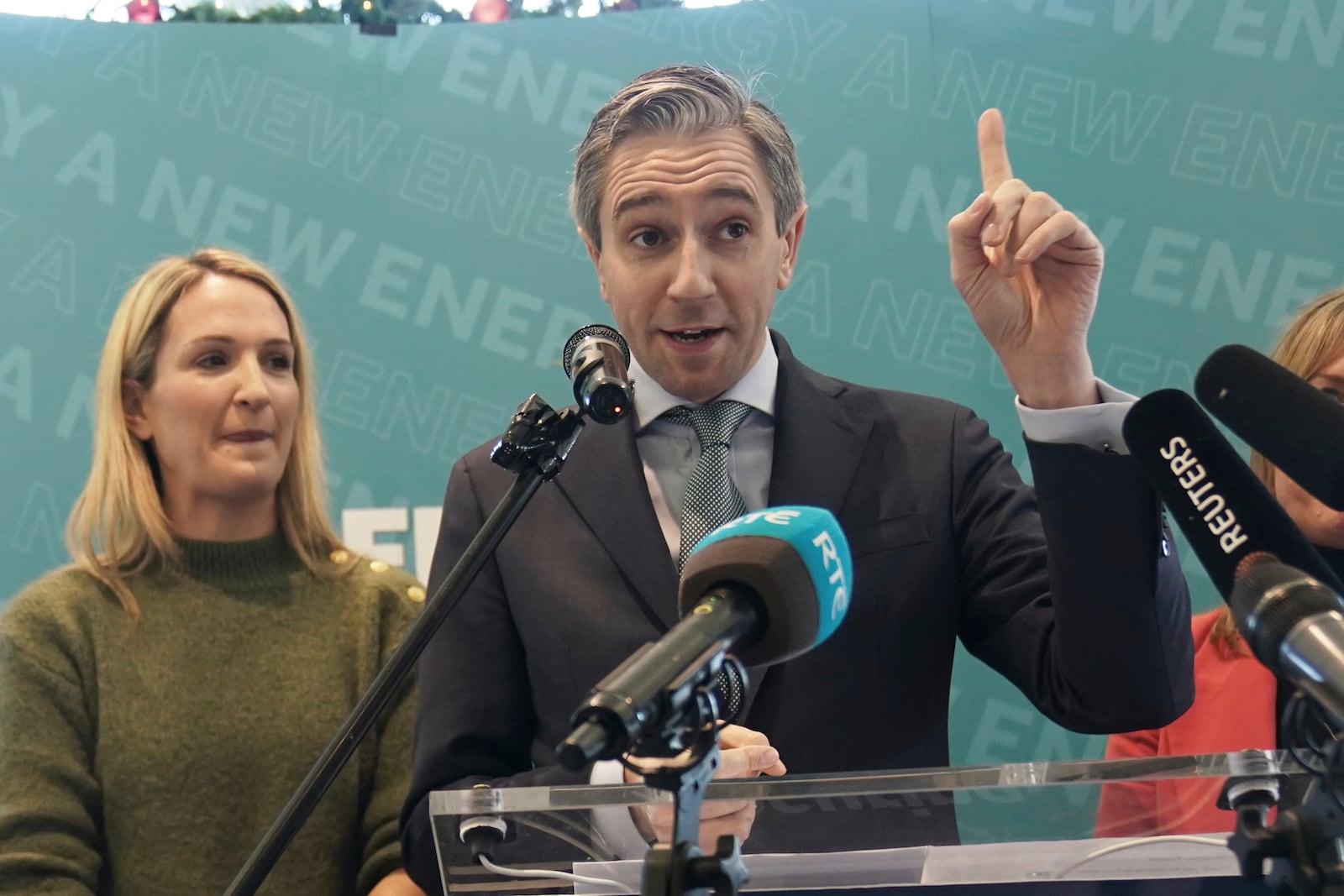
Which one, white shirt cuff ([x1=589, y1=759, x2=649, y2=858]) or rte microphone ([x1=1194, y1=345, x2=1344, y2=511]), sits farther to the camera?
white shirt cuff ([x1=589, y1=759, x2=649, y2=858])

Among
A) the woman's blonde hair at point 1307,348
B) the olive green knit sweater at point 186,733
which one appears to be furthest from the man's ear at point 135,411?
the woman's blonde hair at point 1307,348

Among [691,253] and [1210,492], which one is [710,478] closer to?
[691,253]

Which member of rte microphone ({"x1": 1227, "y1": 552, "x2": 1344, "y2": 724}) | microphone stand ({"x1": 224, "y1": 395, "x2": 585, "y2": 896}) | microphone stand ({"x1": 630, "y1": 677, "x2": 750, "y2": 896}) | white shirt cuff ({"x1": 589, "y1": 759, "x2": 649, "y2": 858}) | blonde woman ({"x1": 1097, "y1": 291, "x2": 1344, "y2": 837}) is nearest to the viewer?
rte microphone ({"x1": 1227, "y1": 552, "x2": 1344, "y2": 724})

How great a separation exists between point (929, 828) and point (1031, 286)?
2.47ft

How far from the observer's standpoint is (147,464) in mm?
2852

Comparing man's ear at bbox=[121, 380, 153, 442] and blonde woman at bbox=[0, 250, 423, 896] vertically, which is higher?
man's ear at bbox=[121, 380, 153, 442]

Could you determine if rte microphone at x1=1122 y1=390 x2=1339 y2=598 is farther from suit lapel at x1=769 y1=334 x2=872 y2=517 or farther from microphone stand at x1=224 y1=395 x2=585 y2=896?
suit lapel at x1=769 y1=334 x2=872 y2=517

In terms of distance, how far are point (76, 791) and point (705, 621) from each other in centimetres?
191

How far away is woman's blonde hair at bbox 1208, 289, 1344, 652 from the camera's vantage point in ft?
8.09

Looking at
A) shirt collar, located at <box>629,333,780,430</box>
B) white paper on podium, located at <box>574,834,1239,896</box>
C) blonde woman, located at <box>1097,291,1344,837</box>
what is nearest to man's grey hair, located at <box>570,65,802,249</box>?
shirt collar, located at <box>629,333,780,430</box>

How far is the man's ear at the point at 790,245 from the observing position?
2.13 m

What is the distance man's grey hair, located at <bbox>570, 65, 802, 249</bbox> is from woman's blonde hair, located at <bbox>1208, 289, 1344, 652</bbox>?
3.24 ft

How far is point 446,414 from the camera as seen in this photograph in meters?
3.51

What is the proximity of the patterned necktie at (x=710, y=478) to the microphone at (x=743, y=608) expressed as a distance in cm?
89
